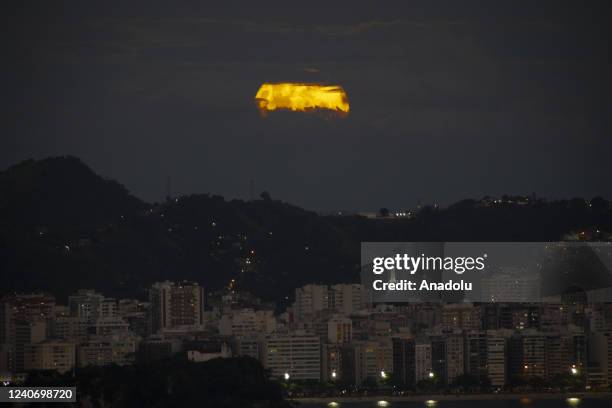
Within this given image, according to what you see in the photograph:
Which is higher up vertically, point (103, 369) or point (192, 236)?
point (192, 236)

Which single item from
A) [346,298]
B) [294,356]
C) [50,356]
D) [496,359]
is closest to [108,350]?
[50,356]

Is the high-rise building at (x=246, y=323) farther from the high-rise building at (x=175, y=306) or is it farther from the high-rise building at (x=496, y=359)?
the high-rise building at (x=496, y=359)

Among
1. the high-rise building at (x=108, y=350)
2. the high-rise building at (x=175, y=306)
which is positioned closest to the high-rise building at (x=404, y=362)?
the high-rise building at (x=108, y=350)

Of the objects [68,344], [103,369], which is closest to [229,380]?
[103,369]

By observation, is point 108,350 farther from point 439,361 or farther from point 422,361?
point 439,361

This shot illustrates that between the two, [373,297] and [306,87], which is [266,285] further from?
[306,87]
